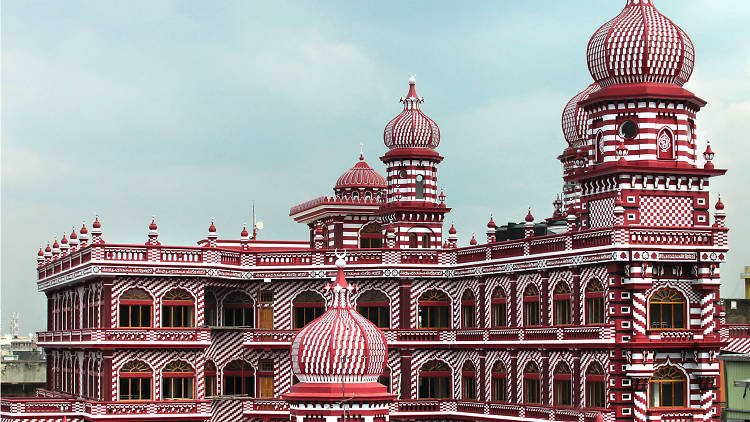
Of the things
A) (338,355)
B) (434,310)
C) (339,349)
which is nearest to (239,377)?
(434,310)

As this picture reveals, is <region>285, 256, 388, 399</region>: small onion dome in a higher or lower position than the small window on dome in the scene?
lower

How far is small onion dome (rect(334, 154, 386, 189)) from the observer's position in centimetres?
9500

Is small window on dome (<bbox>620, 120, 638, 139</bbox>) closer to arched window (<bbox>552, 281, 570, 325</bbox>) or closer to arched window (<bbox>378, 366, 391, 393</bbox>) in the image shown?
arched window (<bbox>552, 281, 570, 325</bbox>)

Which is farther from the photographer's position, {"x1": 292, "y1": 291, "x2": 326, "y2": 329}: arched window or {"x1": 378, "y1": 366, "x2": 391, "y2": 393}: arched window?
{"x1": 292, "y1": 291, "x2": 326, "y2": 329}: arched window

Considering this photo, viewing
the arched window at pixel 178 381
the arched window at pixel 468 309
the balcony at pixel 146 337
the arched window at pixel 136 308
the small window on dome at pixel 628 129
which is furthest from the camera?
the arched window at pixel 468 309

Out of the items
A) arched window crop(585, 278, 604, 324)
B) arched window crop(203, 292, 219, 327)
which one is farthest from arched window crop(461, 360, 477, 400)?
arched window crop(203, 292, 219, 327)

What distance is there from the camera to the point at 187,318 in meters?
83.4

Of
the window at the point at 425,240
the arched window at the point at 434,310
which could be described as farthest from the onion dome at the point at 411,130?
the arched window at the point at 434,310

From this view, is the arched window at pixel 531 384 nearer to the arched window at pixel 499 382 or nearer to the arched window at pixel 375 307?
the arched window at pixel 499 382

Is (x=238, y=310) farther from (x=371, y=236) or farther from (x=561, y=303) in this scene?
(x=561, y=303)

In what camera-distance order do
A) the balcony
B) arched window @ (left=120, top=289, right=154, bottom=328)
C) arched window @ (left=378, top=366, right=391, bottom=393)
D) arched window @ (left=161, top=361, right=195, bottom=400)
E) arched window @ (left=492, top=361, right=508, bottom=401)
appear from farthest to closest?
1. arched window @ (left=378, top=366, right=391, bottom=393)
2. arched window @ (left=161, top=361, right=195, bottom=400)
3. arched window @ (left=120, top=289, right=154, bottom=328)
4. the balcony
5. arched window @ (left=492, top=361, right=508, bottom=401)

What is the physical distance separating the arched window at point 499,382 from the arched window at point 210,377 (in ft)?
51.8

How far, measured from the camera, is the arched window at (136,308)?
81688 mm

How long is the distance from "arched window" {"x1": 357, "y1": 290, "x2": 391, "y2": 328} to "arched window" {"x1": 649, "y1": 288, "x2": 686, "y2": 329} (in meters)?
18.9
